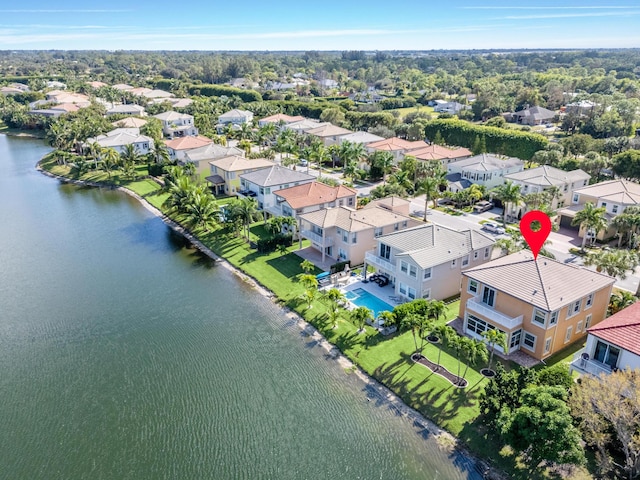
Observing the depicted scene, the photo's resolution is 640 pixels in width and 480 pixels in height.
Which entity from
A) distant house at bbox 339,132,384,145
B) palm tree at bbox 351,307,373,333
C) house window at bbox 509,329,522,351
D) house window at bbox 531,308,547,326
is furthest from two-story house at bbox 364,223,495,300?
distant house at bbox 339,132,384,145

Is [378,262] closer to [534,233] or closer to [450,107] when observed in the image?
[534,233]

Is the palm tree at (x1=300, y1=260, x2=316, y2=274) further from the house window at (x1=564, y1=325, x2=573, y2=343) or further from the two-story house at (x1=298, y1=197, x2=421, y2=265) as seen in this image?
the house window at (x1=564, y1=325, x2=573, y2=343)

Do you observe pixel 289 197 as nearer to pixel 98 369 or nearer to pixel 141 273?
pixel 141 273

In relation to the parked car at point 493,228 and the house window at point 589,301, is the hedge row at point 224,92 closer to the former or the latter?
the parked car at point 493,228

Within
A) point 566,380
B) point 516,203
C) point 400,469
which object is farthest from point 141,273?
point 516,203

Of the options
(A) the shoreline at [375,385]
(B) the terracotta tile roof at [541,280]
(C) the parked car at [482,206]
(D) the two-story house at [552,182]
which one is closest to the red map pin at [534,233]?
(B) the terracotta tile roof at [541,280]

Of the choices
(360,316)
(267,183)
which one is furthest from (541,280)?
(267,183)
